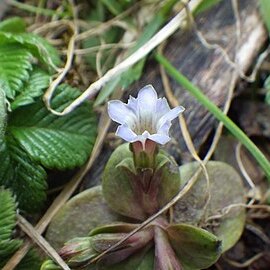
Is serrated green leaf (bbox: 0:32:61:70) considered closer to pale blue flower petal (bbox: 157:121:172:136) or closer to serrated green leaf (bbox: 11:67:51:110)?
serrated green leaf (bbox: 11:67:51:110)

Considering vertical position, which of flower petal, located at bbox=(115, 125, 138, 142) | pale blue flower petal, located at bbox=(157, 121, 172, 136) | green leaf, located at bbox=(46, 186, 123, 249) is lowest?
green leaf, located at bbox=(46, 186, 123, 249)

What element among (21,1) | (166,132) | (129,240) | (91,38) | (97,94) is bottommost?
(129,240)

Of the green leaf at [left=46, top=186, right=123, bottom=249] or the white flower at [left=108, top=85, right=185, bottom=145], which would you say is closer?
the white flower at [left=108, top=85, right=185, bottom=145]

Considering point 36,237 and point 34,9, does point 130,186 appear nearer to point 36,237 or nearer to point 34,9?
point 36,237

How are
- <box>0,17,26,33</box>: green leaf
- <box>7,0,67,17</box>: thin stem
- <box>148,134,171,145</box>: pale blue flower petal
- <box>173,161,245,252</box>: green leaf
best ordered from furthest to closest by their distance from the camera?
<box>7,0,67,17</box>: thin stem < <box>0,17,26,33</box>: green leaf < <box>173,161,245,252</box>: green leaf < <box>148,134,171,145</box>: pale blue flower petal

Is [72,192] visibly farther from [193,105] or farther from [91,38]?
[91,38]

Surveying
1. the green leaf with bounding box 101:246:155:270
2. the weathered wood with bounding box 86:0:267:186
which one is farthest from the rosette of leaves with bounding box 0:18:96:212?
the green leaf with bounding box 101:246:155:270

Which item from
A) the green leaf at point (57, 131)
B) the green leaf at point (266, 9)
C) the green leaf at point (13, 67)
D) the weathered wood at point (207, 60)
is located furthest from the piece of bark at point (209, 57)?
the green leaf at point (13, 67)

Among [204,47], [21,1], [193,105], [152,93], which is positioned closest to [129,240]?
[152,93]
